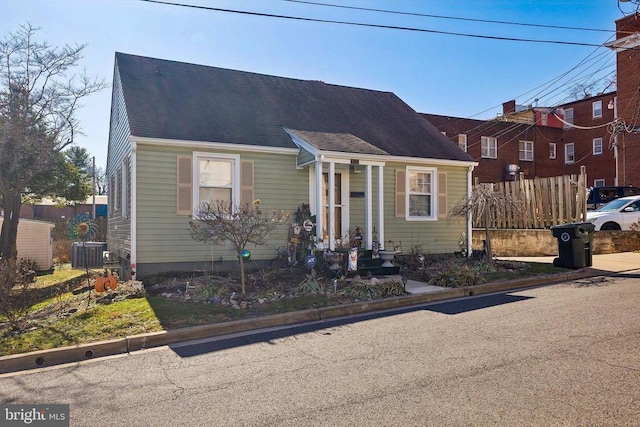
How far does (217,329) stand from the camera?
6.85 m

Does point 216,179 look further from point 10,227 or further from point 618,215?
point 618,215

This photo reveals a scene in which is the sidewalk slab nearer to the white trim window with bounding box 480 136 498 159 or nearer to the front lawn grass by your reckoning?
the front lawn grass

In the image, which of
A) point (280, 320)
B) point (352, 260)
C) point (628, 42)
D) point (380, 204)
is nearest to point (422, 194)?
point (380, 204)

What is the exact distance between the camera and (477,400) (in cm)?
398

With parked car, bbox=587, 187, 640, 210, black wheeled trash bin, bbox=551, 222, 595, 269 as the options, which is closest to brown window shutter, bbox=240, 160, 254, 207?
black wheeled trash bin, bbox=551, 222, 595, 269

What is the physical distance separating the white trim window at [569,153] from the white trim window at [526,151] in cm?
Result: 343

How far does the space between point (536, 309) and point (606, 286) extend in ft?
9.53

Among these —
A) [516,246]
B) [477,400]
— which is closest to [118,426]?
[477,400]

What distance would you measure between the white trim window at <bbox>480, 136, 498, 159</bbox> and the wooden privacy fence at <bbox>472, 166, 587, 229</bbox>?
40.2 ft

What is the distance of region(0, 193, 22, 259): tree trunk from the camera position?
1446 centimetres

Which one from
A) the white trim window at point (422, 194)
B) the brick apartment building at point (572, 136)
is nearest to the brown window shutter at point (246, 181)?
the white trim window at point (422, 194)

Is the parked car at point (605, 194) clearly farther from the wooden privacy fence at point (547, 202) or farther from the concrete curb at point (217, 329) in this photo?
the concrete curb at point (217, 329)

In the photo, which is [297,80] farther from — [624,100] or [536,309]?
[624,100]

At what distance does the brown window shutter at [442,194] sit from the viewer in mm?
13742
